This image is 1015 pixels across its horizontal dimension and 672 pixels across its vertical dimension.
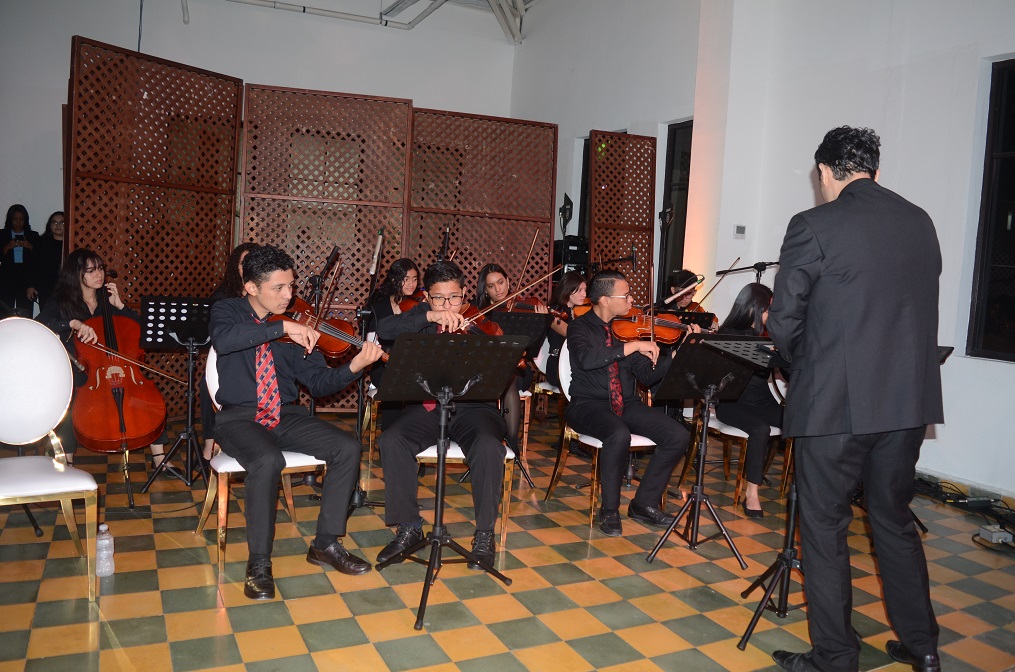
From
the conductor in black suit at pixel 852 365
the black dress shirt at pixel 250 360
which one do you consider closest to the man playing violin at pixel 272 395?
the black dress shirt at pixel 250 360

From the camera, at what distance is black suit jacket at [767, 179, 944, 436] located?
8.09 ft

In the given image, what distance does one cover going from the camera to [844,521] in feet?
8.48

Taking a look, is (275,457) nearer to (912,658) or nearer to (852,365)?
(852,365)

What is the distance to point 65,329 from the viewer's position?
4309mm

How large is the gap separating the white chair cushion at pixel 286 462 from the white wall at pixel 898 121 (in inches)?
168

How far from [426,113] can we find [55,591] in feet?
15.9

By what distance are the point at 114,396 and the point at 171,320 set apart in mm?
497

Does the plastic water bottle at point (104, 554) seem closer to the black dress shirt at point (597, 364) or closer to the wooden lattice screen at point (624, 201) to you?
the black dress shirt at point (597, 364)

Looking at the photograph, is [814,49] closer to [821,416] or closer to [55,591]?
[821,416]

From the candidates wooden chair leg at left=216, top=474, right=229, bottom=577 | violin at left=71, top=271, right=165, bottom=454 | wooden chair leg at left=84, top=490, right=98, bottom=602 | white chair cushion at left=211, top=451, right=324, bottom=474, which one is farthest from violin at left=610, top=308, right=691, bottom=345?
wooden chair leg at left=84, top=490, right=98, bottom=602

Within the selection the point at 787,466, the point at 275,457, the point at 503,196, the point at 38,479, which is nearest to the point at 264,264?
the point at 275,457

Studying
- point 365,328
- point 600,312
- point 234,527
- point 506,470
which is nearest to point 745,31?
point 600,312

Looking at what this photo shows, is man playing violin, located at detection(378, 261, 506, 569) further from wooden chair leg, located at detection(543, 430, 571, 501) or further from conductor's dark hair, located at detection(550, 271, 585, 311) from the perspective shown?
conductor's dark hair, located at detection(550, 271, 585, 311)

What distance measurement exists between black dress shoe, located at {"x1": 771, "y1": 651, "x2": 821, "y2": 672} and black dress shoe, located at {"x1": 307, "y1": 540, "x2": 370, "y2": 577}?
1.73 m
